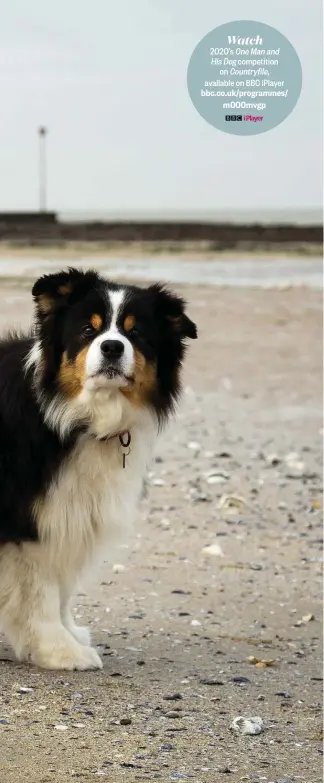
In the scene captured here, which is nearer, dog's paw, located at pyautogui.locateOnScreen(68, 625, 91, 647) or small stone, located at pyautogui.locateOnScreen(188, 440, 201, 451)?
dog's paw, located at pyautogui.locateOnScreen(68, 625, 91, 647)

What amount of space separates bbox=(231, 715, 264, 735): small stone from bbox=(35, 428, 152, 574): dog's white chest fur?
92 cm

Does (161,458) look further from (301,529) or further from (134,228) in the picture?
(134,228)

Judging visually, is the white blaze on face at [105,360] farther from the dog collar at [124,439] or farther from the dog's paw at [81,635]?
the dog's paw at [81,635]

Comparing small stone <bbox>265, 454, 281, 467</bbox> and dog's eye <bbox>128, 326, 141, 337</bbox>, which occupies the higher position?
dog's eye <bbox>128, 326, 141, 337</bbox>

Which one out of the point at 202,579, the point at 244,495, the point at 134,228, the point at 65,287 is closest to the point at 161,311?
the point at 65,287

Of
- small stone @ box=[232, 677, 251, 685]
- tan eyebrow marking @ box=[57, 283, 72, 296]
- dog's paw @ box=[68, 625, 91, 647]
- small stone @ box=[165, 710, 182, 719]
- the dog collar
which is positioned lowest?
small stone @ box=[232, 677, 251, 685]

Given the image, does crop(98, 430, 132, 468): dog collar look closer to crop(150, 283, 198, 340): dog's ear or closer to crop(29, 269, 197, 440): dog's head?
crop(29, 269, 197, 440): dog's head

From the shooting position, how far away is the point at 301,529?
720cm

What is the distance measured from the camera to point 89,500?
4715 mm

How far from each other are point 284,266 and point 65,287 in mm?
24134

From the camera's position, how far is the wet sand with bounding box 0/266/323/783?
3.92m

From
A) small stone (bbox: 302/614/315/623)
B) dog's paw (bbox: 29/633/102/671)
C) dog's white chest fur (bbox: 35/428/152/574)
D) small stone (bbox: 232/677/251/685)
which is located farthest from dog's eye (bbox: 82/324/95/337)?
small stone (bbox: 302/614/315/623)

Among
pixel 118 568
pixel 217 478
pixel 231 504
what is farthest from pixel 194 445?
pixel 118 568

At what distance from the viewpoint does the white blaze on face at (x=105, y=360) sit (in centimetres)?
425
